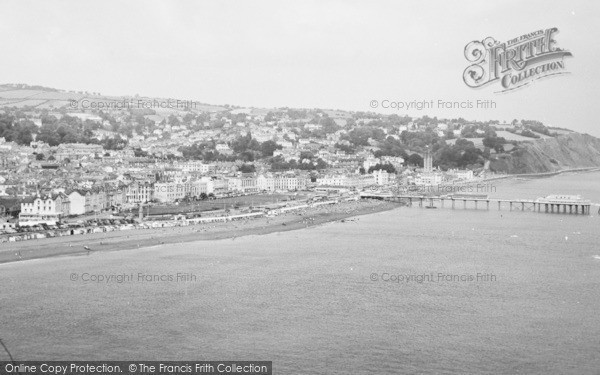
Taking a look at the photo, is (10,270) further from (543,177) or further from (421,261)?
(543,177)

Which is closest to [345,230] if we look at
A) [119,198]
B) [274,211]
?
[274,211]

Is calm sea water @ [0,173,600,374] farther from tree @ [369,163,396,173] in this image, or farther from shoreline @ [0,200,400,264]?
tree @ [369,163,396,173]

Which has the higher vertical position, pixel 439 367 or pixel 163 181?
pixel 163 181

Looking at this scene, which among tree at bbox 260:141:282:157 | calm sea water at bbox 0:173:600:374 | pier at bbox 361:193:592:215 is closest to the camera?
calm sea water at bbox 0:173:600:374

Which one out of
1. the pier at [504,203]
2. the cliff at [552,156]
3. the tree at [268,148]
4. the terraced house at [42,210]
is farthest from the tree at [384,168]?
the terraced house at [42,210]

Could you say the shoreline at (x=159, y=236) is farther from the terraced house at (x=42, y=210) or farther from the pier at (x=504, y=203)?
the pier at (x=504, y=203)

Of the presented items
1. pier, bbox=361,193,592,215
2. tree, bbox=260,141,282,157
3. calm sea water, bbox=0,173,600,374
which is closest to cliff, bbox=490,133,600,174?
tree, bbox=260,141,282,157
